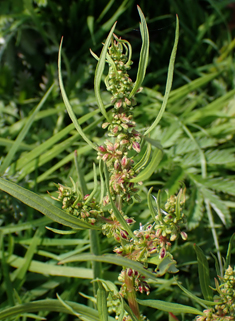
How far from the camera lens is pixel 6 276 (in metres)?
0.96

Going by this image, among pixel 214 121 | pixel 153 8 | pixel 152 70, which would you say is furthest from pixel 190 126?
pixel 153 8

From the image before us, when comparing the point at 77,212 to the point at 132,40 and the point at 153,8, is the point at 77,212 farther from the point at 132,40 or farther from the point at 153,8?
the point at 153,8

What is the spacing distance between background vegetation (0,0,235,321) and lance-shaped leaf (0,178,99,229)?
460 mm

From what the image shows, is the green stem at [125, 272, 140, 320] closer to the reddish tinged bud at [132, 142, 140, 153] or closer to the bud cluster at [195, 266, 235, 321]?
the bud cluster at [195, 266, 235, 321]

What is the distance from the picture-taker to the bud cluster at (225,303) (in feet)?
1.96

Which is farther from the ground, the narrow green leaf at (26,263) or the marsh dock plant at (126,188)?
the marsh dock plant at (126,188)

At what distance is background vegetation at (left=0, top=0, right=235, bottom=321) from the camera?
3.42 ft

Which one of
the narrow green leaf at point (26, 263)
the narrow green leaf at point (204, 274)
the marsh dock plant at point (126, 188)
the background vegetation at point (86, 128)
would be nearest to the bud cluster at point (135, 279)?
the marsh dock plant at point (126, 188)

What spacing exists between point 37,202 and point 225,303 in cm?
44

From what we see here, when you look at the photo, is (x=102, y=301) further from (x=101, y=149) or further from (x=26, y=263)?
(x=26, y=263)

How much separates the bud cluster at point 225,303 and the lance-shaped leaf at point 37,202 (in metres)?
0.33

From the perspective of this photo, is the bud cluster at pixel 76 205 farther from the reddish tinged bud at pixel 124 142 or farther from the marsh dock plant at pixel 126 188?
the reddish tinged bud at pixel 124 142

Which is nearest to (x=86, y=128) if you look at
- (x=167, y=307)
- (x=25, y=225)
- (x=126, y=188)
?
(x=25, y=225)

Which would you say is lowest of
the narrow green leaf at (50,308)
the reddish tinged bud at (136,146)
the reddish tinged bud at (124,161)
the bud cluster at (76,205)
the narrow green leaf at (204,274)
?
the narrow green leaf at (50,308)
